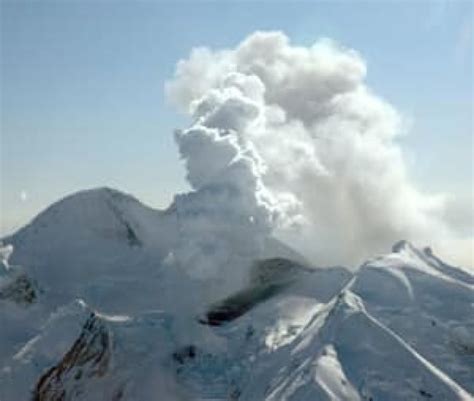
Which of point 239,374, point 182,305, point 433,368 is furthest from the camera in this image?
point 182,305

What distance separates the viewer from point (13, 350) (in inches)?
7392

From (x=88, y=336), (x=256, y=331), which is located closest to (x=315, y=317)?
(x=256, y=331)

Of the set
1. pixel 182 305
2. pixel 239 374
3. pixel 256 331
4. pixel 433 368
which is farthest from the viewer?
pixel 182 305

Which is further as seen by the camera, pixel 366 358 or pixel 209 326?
pixel 209 326

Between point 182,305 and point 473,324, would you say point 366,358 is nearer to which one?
point 473,324

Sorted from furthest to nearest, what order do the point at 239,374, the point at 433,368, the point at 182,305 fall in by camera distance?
the point at 182,305 → the point at 239,374 → the point at 433,368

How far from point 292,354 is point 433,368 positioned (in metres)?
23.1

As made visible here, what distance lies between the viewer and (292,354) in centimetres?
16900

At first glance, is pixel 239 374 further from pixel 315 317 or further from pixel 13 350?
pixel 13 350

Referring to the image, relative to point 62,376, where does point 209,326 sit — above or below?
above

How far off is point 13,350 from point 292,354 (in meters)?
53.7

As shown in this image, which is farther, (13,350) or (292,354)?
(13,350)

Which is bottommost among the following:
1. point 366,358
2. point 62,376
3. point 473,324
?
point 62,376

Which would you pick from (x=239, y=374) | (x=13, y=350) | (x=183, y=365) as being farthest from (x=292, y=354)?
(x=13, y=350)
